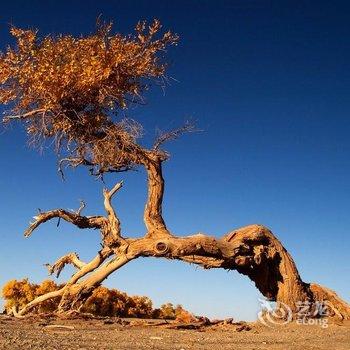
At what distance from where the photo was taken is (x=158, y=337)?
12164 millimetres

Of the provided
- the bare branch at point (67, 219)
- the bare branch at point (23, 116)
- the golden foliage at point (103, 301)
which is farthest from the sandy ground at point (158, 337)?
the golden foliage at point (103, 301)

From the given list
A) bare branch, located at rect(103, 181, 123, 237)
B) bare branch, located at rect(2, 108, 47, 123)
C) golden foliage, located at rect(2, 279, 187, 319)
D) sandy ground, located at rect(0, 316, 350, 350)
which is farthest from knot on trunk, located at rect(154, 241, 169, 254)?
golden foliage, located at rect(2, 279, 187, 319)

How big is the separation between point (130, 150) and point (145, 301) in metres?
13.7

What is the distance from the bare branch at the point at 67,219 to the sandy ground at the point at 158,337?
5.71 metres

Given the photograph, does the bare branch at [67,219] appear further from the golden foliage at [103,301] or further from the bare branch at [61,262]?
the golden foliage at [103,301]

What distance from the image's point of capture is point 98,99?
19.9m

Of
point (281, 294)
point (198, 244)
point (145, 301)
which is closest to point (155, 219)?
point (198, 244)

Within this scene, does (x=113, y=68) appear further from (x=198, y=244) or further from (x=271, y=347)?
(x=271, y=347)

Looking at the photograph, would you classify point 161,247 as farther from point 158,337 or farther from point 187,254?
point 158,337

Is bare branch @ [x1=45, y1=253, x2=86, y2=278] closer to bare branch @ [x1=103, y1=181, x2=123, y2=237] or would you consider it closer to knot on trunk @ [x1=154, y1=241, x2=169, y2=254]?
bare branch @ [x1=103, y1=181, x2=123, y2=237]
